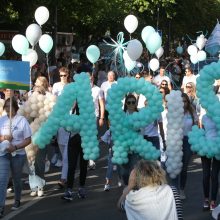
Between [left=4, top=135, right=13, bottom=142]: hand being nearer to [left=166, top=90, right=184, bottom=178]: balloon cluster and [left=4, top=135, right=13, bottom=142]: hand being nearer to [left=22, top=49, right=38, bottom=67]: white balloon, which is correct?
[left=166, top=90, right=184, bottom=178]: balloon cluster

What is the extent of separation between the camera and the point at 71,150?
1020 cm

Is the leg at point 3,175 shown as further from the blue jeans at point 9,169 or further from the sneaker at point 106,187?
the sneaker at point 106,187

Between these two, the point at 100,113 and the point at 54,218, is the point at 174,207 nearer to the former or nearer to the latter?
the point at 54,218

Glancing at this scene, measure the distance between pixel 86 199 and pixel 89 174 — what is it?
2.20m

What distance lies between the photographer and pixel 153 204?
17.7 ft

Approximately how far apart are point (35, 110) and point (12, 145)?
1677mm

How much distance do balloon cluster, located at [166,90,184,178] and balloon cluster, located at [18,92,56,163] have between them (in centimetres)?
192

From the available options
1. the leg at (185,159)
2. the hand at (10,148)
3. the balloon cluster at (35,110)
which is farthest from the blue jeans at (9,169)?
the leg at (185,159)

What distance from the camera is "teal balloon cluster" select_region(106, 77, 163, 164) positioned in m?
9.84

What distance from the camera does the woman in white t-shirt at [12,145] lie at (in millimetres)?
9125

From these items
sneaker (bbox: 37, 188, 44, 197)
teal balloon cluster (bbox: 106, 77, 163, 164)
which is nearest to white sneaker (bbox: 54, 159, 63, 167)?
sneaker (bbox: 37, 188, 44, 197)

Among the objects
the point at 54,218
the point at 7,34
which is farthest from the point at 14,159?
the point at 7,34

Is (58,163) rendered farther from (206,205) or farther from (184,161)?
(206,205)

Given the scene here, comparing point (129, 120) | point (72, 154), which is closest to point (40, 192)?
point (72, 154)
